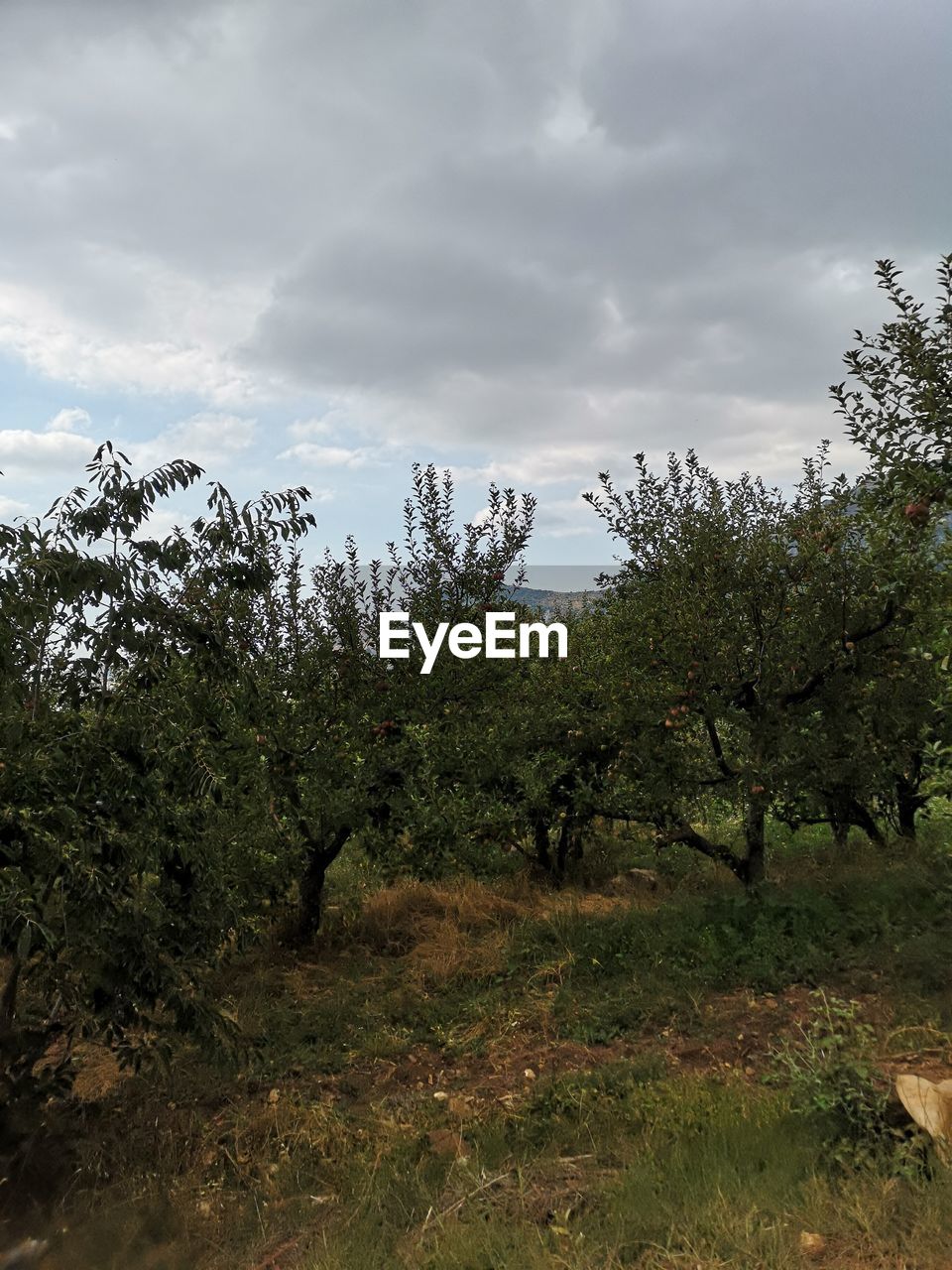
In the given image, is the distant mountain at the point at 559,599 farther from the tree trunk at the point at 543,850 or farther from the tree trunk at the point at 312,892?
the tree trunk at the point at 312,892

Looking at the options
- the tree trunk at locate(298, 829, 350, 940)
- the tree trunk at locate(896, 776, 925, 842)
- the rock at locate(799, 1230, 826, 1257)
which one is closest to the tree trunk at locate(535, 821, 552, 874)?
the tree trunk at locate(298, 829, 350, 940)

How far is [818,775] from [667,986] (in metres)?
3.10

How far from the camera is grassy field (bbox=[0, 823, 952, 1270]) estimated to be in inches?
174

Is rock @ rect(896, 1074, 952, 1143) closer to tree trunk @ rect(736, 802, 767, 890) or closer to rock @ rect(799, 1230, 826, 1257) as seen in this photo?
rock @ rect(799, 1230, 826, 1257)

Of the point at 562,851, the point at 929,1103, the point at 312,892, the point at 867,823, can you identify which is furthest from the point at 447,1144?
the point at 867,823

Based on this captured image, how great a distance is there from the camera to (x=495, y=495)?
10.3 m

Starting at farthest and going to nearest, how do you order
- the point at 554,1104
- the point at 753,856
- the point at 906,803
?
the point at 906,803, the point at 753,856, the point at 554,1104

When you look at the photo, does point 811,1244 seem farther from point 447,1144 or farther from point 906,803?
point 906,803

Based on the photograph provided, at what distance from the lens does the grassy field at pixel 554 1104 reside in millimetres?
4410

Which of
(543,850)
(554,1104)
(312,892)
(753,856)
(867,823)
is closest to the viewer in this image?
(554,1104)

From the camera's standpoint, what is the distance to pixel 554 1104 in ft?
21.0

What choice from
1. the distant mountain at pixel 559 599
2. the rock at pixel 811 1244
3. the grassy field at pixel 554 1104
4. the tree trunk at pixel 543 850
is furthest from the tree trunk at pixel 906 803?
the rock at pixel 811 1244

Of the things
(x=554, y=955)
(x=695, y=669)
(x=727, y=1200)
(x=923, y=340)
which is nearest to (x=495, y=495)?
(x=695, y=669)

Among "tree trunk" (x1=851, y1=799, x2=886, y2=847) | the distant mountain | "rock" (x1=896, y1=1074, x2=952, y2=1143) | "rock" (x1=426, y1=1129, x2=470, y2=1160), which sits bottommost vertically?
"rock" (x1=426, y1=1129, x2=470, y2=1160)
